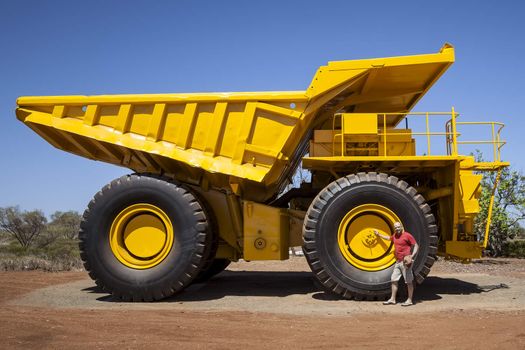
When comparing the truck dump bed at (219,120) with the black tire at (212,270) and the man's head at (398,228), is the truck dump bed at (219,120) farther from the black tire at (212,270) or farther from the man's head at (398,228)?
the black tire at (212,270)

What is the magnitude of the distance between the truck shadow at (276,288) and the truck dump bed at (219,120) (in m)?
1.96

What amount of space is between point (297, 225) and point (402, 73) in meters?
3.15

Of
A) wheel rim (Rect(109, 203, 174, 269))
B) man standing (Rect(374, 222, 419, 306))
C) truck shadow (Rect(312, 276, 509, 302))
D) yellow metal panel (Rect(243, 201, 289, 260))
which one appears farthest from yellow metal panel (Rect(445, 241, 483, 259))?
wheel rim (Rect(109, 203, 174, 269))

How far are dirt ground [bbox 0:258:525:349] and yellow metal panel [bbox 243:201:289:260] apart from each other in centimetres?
75

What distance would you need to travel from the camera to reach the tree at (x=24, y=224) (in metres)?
32.7

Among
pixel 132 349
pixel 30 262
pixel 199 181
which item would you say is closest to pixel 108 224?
pixel 199 181

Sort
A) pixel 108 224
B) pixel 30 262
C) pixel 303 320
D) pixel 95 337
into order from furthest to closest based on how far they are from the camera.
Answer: pixel 30 262
pixel 108 224
pixel 303 320
pixel 95 337

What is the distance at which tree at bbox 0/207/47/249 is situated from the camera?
3269 centimetres

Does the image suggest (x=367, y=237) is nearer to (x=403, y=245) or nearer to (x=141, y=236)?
(x=403, y=245)

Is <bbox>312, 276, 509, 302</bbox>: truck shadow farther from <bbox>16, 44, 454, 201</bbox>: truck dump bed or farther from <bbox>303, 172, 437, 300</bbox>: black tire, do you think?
<bbox>16, 44, 454, 201</bbox>: truck dump bed

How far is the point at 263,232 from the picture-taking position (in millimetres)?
8070

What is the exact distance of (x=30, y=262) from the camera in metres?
12.9

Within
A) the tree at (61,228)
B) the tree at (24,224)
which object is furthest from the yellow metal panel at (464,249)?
the tree at (24,224)

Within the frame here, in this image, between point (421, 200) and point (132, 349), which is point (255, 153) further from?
point (132, 349)
